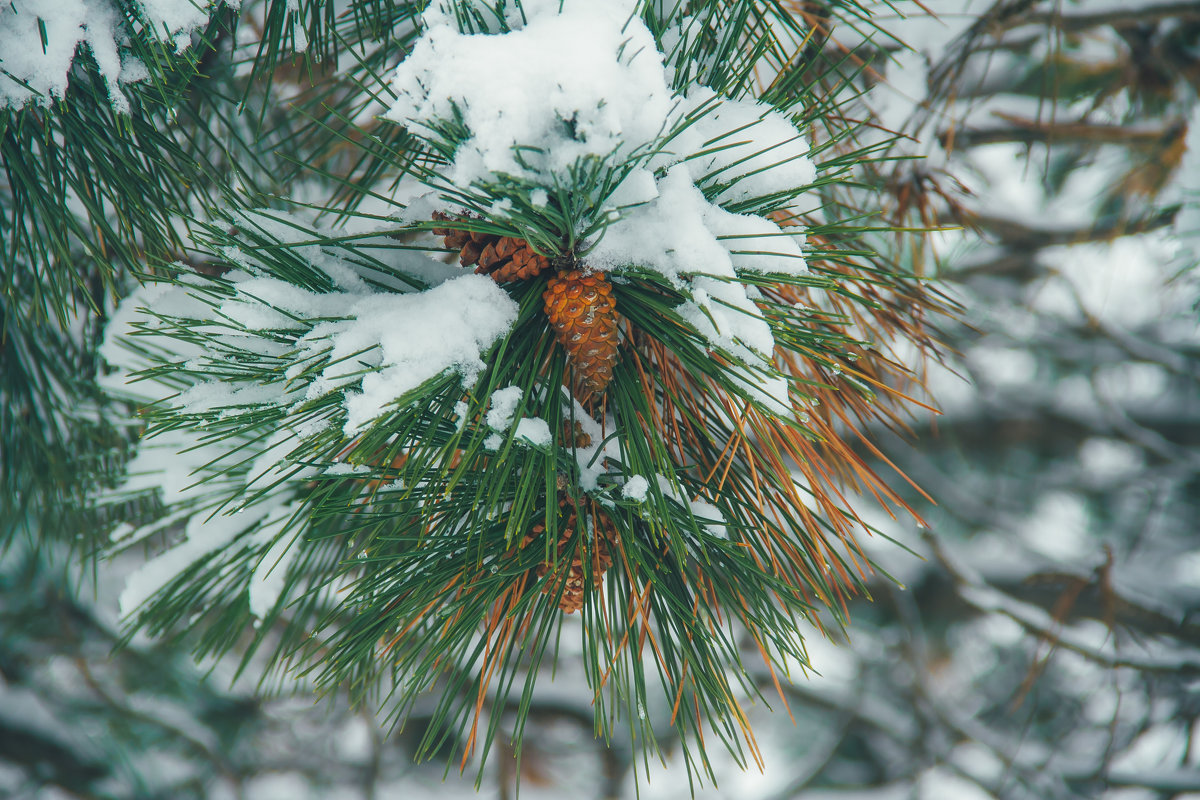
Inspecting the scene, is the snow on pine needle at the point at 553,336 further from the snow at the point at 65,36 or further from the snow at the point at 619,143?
the snow at the point at 65,36

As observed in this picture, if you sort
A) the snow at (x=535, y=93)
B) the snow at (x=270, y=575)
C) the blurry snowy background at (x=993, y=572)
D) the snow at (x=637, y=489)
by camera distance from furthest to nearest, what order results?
the blurry snowy background at (x=993, y=572)
the snow at (x=270, y=575)
the snow at (x=637, y=489)
the snow at (x=535, y=93)

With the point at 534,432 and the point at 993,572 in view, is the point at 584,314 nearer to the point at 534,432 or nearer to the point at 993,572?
the point at 534,432

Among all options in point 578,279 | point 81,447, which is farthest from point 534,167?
point 81,447

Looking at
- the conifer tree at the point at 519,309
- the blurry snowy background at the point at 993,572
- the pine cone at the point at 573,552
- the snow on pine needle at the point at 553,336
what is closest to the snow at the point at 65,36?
the conifer tree at the point at 519,309

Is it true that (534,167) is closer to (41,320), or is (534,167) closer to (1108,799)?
(41,320)

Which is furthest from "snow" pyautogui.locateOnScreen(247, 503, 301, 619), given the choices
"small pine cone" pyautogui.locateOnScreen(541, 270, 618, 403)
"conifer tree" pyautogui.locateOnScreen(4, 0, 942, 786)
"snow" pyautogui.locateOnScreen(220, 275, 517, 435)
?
"small pine cone" pyautogui.locateOnScreen(541, 270, 618, 403)

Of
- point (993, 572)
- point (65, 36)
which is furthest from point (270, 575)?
point (993, 572)
